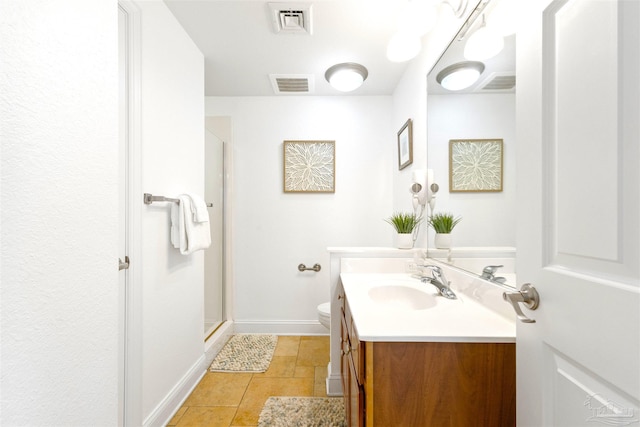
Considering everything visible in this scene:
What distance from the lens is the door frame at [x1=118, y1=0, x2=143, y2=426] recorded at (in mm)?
1224

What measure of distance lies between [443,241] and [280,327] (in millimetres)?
1782

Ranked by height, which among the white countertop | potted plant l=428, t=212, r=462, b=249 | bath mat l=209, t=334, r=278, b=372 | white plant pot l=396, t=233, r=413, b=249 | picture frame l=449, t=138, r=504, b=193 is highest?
picture frame l=449, t=138, r=504, b=193

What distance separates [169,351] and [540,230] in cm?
177

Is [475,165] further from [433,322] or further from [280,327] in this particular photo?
[280,327]

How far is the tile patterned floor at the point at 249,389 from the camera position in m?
1.48

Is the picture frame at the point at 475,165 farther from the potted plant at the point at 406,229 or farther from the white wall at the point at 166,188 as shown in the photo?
the white wall at the point at 166,188

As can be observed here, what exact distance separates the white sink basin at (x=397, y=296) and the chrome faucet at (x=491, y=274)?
0.32 metres

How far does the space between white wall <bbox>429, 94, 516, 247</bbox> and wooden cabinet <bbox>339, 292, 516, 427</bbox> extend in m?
0.41

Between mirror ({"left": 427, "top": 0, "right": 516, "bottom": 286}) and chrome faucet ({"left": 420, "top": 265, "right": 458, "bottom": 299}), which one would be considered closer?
mirror ({"left": 427, "top": 0, "right": 516, "bottom": 286})

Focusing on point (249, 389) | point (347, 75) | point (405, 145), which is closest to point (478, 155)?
point (405, 145)

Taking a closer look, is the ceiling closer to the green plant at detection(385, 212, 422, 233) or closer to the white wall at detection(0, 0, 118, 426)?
the white wall at detection(0, 0, 118, 426)

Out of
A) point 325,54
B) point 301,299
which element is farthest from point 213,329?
point 325,54

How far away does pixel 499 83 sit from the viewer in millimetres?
963

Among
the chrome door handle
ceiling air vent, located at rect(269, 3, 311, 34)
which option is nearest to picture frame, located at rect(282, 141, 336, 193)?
ceiling air vent, located at rect(269, 3, 311, 34)
